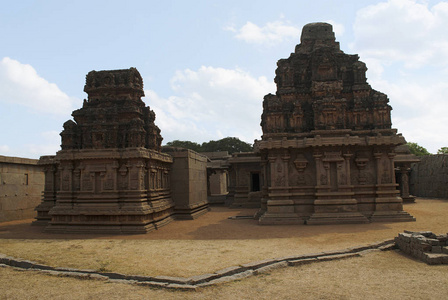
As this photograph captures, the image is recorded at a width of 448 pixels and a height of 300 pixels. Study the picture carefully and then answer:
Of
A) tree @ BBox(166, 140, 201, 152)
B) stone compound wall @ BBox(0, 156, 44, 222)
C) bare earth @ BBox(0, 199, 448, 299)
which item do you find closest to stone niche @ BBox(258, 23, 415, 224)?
bare earth @ BBox(0, 199, 448, 299)

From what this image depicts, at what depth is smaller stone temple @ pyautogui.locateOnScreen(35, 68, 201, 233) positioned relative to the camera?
527 inches

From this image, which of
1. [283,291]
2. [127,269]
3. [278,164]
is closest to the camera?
[283,291]

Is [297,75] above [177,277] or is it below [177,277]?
above

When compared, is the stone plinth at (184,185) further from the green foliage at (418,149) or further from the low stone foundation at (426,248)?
the green foliage at (418,149)

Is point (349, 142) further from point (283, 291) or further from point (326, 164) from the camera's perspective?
point (283, 291)

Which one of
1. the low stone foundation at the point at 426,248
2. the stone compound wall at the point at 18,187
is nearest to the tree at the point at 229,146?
the stone compound wall at the point at 18,187

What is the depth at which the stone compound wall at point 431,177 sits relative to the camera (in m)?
29.1

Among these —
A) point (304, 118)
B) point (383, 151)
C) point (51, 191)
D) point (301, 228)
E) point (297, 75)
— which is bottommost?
point (301, 228)

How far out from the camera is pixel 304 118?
16391 millimetres

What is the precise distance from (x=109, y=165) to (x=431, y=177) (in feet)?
97.0

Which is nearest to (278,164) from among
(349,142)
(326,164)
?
(326,164)

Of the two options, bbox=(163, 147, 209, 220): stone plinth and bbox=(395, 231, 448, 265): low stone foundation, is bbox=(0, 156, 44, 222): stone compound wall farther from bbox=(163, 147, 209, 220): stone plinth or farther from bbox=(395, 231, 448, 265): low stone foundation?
bbox=(395, 231, 448, 265): low stone foundation

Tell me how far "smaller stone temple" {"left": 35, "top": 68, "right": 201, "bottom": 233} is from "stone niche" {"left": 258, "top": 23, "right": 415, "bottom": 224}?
5.05 meters

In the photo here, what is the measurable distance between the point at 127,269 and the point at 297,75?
536 inches
